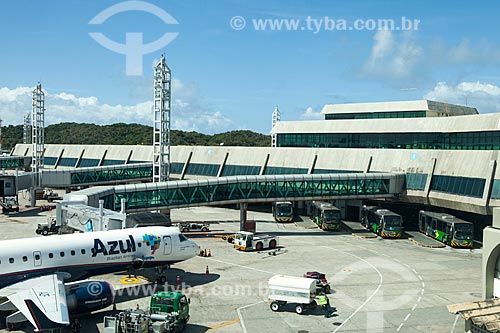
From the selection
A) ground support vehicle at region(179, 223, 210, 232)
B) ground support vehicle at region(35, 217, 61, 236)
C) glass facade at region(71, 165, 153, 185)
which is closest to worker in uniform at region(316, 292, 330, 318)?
ground support vehicle at region(179, 223, 210, 232)

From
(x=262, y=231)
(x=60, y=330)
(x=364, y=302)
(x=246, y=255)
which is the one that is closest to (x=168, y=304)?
(x=60, y=330)

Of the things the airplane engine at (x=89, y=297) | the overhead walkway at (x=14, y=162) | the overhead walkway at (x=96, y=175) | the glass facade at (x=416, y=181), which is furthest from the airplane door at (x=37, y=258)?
the overhead walkway at (x=14, y=162)

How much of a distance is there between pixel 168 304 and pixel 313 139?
3504 inches

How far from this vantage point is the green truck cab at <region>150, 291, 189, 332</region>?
36281 mm

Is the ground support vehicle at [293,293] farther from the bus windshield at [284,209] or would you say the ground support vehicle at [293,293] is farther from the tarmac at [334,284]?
the bus windshield at [284,209]

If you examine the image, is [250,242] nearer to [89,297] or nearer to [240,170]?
[89,297]

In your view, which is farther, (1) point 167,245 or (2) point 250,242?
(2) point 250,242

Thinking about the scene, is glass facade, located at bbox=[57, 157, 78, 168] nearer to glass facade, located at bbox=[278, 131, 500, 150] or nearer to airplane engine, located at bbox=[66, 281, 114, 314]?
glass facade, located at bbox=[278, 131, 500, 150]

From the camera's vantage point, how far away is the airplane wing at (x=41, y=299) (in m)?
33.4

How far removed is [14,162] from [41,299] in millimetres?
136238

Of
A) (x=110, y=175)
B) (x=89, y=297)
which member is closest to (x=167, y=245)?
(x=89, y=297)

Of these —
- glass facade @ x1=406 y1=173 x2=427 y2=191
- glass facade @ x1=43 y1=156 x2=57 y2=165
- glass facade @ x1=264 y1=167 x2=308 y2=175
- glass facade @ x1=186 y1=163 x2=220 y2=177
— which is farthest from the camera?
glass facade @ x1=43 y1=156 x2=57 y2=165

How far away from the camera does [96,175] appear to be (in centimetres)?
11625

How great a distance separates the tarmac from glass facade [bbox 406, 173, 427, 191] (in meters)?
12.3
